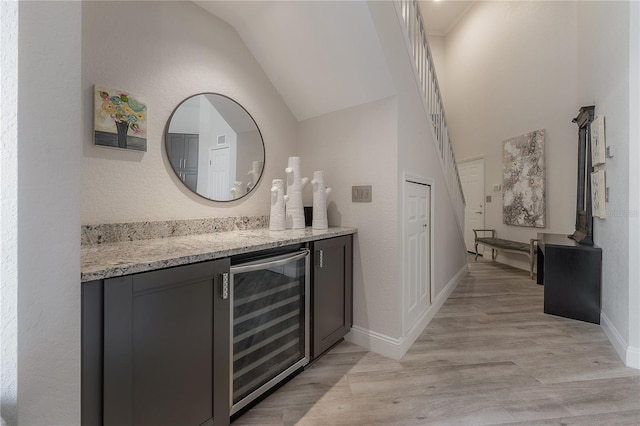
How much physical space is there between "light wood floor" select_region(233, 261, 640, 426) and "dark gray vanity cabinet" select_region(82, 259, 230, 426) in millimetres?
446

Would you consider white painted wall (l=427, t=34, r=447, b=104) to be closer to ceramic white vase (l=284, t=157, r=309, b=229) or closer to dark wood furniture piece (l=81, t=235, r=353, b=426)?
ceramic white vase (l=284, t=157, r=309, b=229)

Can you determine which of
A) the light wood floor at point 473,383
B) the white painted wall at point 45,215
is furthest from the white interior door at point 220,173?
the light wood floor at point 473,383

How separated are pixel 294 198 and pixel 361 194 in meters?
0.51

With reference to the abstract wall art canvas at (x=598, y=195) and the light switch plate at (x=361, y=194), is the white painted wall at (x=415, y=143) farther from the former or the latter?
A: the abstract wall art canvas at (x=598, y=195)

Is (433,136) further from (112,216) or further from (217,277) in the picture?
(112,216)

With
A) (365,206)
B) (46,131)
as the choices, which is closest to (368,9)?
(365,206)

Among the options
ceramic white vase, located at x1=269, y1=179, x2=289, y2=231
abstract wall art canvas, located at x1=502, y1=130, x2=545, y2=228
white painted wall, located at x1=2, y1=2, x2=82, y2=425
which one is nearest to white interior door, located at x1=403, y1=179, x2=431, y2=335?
ceramic white vase, located at x1=269, y1=179, x2=289, y2=231

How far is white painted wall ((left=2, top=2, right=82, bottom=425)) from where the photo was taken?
0.71 metres

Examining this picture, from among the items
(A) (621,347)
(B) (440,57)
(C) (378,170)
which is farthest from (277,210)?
(B) (440,57)

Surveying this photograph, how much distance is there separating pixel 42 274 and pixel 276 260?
90cm

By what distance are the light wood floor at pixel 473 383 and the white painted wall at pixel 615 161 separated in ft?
1.27

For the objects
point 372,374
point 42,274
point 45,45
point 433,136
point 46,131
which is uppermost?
point 433,136

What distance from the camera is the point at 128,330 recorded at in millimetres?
928

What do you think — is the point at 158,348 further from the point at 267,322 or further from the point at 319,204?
the point at 319,204
